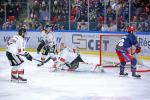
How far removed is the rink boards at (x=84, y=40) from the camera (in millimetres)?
13698

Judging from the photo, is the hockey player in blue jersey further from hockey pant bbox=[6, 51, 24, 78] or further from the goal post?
hockey pant bbox=[6, 51, 24, 78]

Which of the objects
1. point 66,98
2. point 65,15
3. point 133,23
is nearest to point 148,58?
point 133,23

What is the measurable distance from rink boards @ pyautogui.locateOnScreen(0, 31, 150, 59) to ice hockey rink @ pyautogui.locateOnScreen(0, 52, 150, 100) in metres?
1.15

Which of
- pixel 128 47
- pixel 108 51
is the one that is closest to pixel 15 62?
pixel 128 47

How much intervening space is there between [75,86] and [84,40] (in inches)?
287

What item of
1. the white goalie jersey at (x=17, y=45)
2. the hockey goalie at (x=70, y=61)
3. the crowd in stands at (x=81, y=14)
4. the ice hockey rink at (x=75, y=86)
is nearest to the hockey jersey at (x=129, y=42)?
the ice hockey rink at (x=75, y=86)

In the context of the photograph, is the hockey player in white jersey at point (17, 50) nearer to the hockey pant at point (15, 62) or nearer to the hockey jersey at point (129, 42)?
the hockey pant at point (15, 62)

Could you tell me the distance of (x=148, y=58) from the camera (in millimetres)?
14719

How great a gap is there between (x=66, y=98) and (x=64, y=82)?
7.02 ft

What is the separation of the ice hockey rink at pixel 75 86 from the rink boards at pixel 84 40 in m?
1.15

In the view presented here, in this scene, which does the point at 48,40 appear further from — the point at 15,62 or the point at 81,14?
the point at 81,14

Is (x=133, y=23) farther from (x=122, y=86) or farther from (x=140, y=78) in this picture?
(x=122, y=86)

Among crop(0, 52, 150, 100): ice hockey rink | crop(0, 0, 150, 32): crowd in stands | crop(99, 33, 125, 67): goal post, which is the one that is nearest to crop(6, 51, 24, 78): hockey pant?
crop(0, 52, 150, 100): ice hockey rink

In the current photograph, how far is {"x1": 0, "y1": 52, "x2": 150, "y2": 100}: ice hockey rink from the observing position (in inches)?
342
